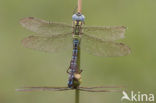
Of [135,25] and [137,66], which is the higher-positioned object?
[135,25]

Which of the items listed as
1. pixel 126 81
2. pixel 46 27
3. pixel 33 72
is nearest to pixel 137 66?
pixel 126 81

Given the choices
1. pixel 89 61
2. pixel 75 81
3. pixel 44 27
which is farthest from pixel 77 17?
pixel 89 61

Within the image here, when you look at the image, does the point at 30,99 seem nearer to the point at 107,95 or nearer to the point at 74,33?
the point at 107,95

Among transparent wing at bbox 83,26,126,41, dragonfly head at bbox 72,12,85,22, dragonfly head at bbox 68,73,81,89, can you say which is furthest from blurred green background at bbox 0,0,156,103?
dragonfly head at bbox 68,73,81,89

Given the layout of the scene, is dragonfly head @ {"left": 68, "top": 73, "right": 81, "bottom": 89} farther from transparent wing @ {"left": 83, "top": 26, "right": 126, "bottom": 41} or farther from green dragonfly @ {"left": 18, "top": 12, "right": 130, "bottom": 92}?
transparent wing @ {"left": 83, "top": 26, "right": 126, "bottom": 41}

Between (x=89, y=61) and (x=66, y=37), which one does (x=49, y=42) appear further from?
(x=89, y=61)
